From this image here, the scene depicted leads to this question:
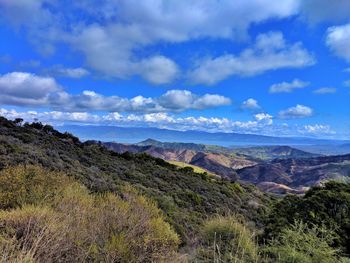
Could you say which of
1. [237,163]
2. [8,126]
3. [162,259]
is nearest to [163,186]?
[8,126]

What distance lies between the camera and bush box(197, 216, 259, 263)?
900cm

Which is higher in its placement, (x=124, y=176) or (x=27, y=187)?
(x=27, y=187)

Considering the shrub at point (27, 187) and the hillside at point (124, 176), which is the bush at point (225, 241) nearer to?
the shrub at point (27, 187)

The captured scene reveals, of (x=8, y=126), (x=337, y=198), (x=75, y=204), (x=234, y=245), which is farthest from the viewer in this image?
(x=8, y=126)

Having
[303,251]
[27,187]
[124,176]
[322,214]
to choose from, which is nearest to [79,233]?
[27,187]

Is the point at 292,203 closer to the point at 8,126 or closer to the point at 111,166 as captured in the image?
the point at 111,166

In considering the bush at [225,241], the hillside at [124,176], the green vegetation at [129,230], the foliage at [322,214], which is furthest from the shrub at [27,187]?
the foliage at [322,214]

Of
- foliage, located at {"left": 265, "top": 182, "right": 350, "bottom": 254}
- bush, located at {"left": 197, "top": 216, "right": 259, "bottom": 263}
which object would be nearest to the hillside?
foliage, located at {"left": 265, "top": 182, "right": 350, "bottom": 254}

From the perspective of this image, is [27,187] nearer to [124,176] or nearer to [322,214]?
[322,214]

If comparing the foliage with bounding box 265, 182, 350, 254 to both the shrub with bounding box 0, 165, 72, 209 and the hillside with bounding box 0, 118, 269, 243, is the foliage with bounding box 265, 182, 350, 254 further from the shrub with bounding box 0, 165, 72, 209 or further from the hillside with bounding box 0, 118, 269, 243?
the shrub with bounding box 0, 165, 72, 209

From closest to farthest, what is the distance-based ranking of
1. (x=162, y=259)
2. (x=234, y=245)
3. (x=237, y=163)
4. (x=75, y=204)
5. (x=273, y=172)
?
(x=162, y=259) → (x=75, y=204) → (x=234, y=245) → (x=273, y=172) → (x=237, y=163)

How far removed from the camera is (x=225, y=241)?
10227 millimetres

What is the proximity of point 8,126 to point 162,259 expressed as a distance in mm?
29888

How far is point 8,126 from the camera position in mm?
33250
